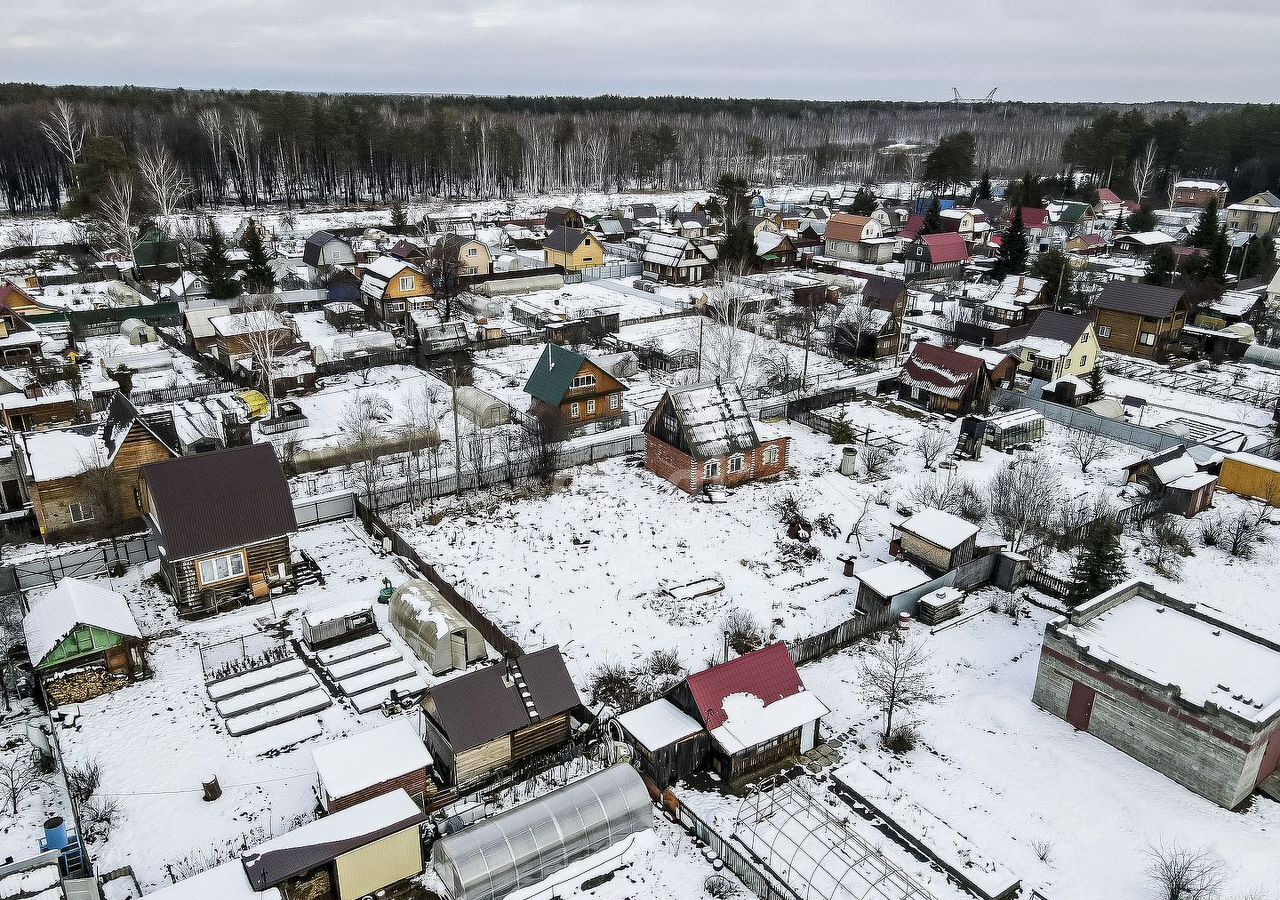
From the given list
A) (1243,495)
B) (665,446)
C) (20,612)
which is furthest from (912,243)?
(20,612)

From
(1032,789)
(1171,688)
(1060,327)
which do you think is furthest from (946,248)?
(1032,789)

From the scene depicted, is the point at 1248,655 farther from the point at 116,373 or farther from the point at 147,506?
the point at 116,373

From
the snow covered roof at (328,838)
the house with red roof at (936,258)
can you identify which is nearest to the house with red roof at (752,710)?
the snow covered roof at (328,838)

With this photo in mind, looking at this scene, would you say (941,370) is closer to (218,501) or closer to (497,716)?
(497,716)

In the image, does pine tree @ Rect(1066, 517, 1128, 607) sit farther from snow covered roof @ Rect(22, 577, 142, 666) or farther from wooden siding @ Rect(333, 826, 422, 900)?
snow covered roof @ Rect(22, 577, 142, 666)

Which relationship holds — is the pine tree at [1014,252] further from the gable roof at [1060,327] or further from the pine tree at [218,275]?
the pine tree at [218,275]

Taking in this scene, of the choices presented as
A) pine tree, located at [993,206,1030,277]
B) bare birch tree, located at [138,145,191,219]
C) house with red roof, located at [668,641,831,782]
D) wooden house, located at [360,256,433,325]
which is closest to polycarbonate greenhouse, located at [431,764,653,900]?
house with red roof, located at [668,641,831,782]
